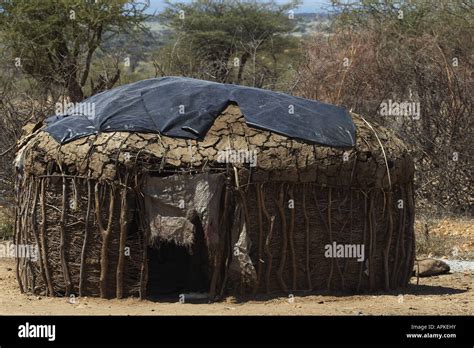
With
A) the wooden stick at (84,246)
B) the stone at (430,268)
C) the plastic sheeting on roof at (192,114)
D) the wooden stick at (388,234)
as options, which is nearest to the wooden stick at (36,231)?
the wooden stick at (84,246)

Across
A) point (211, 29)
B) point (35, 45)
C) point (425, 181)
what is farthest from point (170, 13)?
point (425, 181)

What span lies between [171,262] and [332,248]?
1.79m

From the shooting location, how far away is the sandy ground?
8.21 metres

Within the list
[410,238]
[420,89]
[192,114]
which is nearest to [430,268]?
[410,238]

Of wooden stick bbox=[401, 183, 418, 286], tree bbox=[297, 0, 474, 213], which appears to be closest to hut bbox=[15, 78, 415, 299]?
wooden stick bbox=[401, 183, 418, 286]

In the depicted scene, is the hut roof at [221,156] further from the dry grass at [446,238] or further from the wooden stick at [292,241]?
the dry grass at [446,238]

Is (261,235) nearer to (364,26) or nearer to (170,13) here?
(364,26)

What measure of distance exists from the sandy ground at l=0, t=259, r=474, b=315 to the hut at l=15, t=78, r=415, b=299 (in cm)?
18

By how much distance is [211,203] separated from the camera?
857cm

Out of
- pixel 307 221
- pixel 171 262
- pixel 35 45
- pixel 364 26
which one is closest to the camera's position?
pixel 307 221

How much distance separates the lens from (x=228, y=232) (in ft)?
28.5

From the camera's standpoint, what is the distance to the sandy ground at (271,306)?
821 cm

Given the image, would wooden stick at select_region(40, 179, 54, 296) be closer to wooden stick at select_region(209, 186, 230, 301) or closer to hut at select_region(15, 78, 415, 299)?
hut at select_region(15, 78, 415, 299)

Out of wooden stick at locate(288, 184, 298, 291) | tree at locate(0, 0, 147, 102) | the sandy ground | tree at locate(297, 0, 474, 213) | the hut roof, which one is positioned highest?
tree at locate(0, 0, 147, 102)
